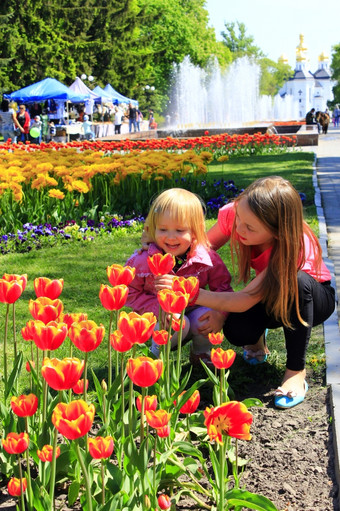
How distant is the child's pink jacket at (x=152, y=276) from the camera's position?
298 centimetres

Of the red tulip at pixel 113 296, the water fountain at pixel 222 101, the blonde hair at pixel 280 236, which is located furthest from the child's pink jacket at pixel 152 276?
the water fountain at pixel 222 101

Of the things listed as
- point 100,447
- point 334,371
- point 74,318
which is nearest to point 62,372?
point 100,447

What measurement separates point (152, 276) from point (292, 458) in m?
1.07

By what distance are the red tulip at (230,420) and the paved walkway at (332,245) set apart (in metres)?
0.94

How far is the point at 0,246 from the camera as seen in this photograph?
6.02m

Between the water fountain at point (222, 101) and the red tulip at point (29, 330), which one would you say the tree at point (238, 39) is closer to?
the water fountain at point (222, 101)

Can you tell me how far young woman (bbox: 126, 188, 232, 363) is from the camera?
290cm

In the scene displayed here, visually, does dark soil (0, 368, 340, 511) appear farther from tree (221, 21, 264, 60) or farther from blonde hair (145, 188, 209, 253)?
tree (221, 21, 264, 60)

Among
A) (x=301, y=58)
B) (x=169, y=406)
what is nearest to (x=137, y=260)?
(x=169, y=406)

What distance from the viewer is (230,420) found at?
1403 mm

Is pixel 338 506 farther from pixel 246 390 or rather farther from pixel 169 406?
pixel 246 390

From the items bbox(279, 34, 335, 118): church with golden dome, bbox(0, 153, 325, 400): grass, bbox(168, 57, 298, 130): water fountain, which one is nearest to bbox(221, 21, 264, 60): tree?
bbox(279, 34, 335, 118): church with golden dome

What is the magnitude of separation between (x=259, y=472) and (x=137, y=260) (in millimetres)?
1168

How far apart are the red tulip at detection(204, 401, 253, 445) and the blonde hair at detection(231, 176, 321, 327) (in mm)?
1289
